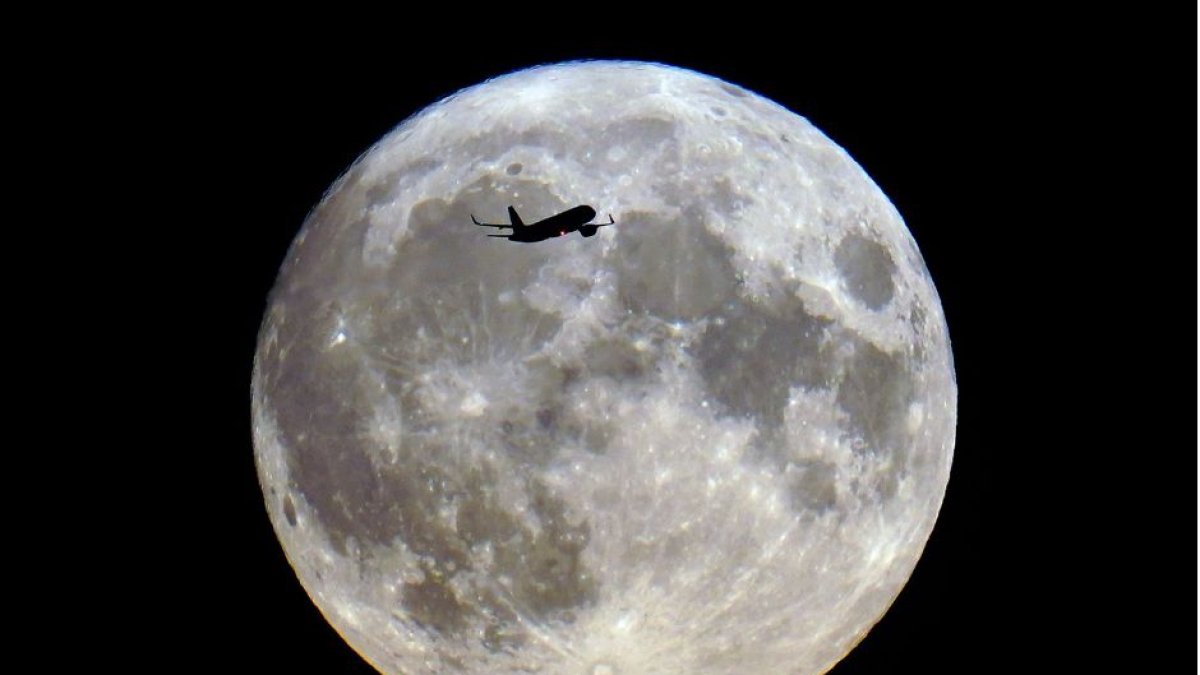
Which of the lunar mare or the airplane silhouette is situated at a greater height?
the airplane silhouette

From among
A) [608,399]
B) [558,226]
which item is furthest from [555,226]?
[608,399]

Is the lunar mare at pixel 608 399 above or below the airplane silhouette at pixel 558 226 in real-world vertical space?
below

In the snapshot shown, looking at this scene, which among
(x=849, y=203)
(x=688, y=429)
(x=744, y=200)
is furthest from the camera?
(x=849, y=203)

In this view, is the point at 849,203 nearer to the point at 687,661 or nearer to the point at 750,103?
the point at 750,103

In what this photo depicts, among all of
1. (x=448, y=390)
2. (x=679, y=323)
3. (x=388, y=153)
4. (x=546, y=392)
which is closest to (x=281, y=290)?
(x=388, y=153)

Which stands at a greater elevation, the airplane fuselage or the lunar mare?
the airplane fuselage

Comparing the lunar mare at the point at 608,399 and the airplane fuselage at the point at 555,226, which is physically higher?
the airplane fuselage at the point at 555,226
